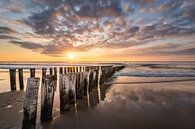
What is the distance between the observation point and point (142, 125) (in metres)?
5.20

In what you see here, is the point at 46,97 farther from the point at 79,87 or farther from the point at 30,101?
the point at 79,87

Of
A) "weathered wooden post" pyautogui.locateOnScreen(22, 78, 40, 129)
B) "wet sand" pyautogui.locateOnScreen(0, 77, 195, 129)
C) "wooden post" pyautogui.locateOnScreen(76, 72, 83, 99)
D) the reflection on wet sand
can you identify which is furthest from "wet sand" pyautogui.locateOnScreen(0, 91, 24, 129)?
"wooden post" pyautogui.locateOnScreen(76, 72, 83, 99)

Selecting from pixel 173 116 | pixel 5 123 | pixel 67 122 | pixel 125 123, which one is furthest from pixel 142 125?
pixel 5 123

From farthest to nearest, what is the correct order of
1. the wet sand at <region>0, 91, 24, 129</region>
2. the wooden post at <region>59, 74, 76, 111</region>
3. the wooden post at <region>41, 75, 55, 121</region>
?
the wooden post at <region>59, 74, 76, 111</region> < the wooden post at <region>41, 75, 55, 121</region> < the wet sand at <region>0, 91, 24, 129</region>

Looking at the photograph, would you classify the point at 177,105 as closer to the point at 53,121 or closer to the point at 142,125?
the point at 142,125

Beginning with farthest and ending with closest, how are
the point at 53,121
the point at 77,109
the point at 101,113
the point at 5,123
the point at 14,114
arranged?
the point at 77,109
the point at 101,113
the point at 14,114
the point at 53,121
the point at 5,123

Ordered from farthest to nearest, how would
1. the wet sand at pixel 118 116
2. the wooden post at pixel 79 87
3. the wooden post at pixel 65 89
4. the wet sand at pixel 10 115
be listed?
the wooden post at pixel 79 87 < the wooden post at pixel 65 89 < the wet sand at pixel 118 116 < the wet sand at pixel 10 115

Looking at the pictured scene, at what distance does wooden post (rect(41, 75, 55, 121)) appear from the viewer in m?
5.40

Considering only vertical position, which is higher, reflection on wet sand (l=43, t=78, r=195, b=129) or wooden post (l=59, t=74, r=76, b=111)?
wooden post (l=59, t=74, r=76, b=111)

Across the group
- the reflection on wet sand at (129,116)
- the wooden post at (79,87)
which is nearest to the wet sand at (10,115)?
the reflection on wet sand at (129,116)

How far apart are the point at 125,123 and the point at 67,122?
1.68 metres

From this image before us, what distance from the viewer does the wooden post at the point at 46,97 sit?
5.40 metres

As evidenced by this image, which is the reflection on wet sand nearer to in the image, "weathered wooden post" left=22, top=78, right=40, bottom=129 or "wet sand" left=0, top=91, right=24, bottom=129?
"weathered wooden post" left=22, top=78, right=40, bottom=129

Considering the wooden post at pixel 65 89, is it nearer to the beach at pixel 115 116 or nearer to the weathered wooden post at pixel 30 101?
the beach at pixel 115 116
